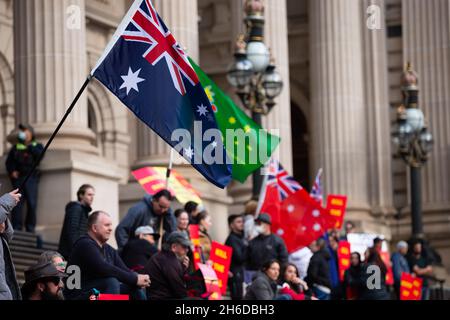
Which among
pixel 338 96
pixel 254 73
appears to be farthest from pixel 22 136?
pixel 338 96

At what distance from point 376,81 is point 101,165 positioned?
53.9 feet

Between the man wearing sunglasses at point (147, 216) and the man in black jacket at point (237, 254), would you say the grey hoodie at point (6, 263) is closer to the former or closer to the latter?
the man wearing sunglasses at point (147, 216)

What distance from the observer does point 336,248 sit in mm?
27188

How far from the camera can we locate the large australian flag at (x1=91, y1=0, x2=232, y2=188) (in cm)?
1575

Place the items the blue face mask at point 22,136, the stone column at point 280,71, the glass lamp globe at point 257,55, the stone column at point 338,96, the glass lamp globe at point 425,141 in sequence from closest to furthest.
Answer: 1. the blue face mask at point 22,136
2. the glass lamp globe at point 257,55
3. the stone column at point 280,71
4. the glass lamp globe at point 425,141
5. the stone column at point 338,96

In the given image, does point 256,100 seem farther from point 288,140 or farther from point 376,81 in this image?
point 376,81

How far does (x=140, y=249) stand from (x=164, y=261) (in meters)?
1.46

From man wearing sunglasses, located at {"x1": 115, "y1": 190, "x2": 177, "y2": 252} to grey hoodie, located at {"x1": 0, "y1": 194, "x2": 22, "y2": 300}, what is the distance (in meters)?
4.96

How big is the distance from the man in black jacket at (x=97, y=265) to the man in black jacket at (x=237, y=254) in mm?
6573

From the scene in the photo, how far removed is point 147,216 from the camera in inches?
768

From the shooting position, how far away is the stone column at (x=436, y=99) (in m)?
38.8

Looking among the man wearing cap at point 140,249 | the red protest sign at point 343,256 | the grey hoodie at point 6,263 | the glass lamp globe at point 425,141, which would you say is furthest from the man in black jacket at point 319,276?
the grey hoodie at point 6,263

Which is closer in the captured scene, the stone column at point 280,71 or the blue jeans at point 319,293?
the blue jeans at point 319,293

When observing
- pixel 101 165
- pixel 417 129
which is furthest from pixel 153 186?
pixel 417 129
